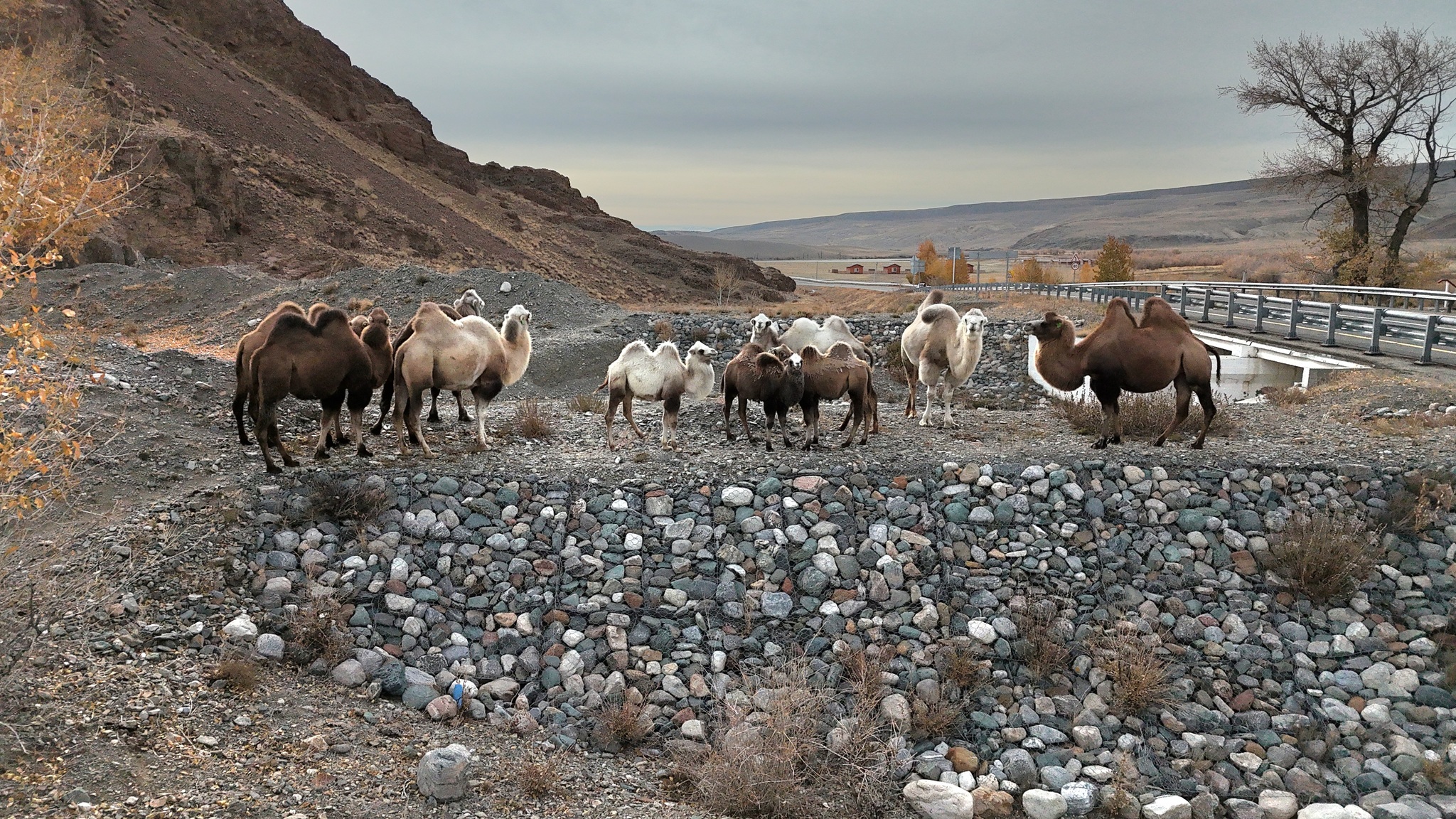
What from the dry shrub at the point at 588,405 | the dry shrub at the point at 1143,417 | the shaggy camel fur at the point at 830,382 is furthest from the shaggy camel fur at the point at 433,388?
the dry shrub at the point at 1143,417

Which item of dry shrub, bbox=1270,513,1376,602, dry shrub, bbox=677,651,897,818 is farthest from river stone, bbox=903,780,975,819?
dry shrub, bbox=1270,513,1376,602

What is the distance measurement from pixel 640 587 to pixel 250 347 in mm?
5571

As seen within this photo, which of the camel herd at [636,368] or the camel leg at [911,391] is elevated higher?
the camel herd at [636,368]

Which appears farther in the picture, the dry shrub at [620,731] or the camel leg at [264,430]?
the camel leg at [264,430]

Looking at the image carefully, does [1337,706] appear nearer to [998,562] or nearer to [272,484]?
[998,562]

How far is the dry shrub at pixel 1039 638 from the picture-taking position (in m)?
10.1

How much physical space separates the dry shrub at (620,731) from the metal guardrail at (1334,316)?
10854 millimetres

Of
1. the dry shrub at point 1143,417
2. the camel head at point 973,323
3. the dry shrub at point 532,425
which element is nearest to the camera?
the camel head at point 973,323

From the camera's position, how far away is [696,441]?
1387 centimetres

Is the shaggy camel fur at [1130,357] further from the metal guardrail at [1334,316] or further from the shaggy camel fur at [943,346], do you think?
the metal guardrail at [1334,316]

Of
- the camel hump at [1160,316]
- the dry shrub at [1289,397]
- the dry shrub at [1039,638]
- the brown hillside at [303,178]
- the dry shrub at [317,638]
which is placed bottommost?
the dry shrub at [1039,638]

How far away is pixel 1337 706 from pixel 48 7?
2259 inches

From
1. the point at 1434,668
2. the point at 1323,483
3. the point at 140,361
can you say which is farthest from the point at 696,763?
the point at 140,361

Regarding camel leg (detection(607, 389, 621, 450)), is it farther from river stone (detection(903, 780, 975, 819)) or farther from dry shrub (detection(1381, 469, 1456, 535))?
dry shrub (detection(1381, 469, 1456, 535))
